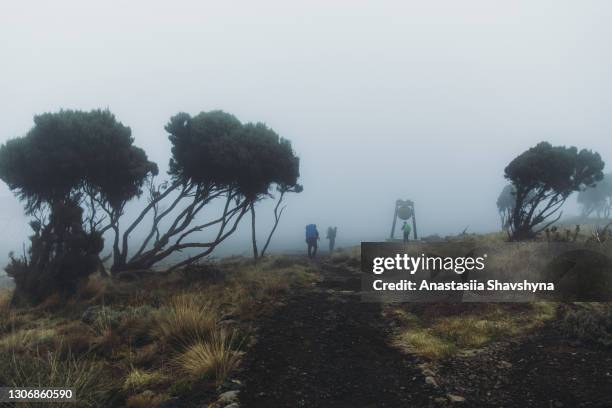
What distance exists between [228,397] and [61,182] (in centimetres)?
1248

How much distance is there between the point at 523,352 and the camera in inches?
241

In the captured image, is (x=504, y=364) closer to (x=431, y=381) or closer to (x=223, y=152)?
(x=431, y=381)

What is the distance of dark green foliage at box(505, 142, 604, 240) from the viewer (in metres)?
19.0

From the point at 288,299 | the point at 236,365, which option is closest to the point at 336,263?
the point at 288,299

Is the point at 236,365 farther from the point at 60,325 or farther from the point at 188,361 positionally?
the point at 60,325

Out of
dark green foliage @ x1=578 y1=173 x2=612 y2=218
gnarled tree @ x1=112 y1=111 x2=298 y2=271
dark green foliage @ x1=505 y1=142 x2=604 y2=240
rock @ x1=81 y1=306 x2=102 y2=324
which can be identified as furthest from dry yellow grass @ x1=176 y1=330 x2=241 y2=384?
dark green foliage @ x1=578 y1=173 x2=612 y2=218

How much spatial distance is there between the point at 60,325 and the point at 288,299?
597 centimetres

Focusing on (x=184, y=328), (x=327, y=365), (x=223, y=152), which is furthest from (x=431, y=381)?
(x=223, y=152)

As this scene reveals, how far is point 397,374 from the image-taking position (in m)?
5.63

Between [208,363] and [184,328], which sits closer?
[208,363]

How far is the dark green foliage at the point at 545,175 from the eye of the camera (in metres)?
19.0

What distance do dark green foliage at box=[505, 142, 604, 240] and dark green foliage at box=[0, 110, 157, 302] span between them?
20294 mm

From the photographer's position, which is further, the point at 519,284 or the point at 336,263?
the point at 336,263

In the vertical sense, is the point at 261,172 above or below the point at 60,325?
above
